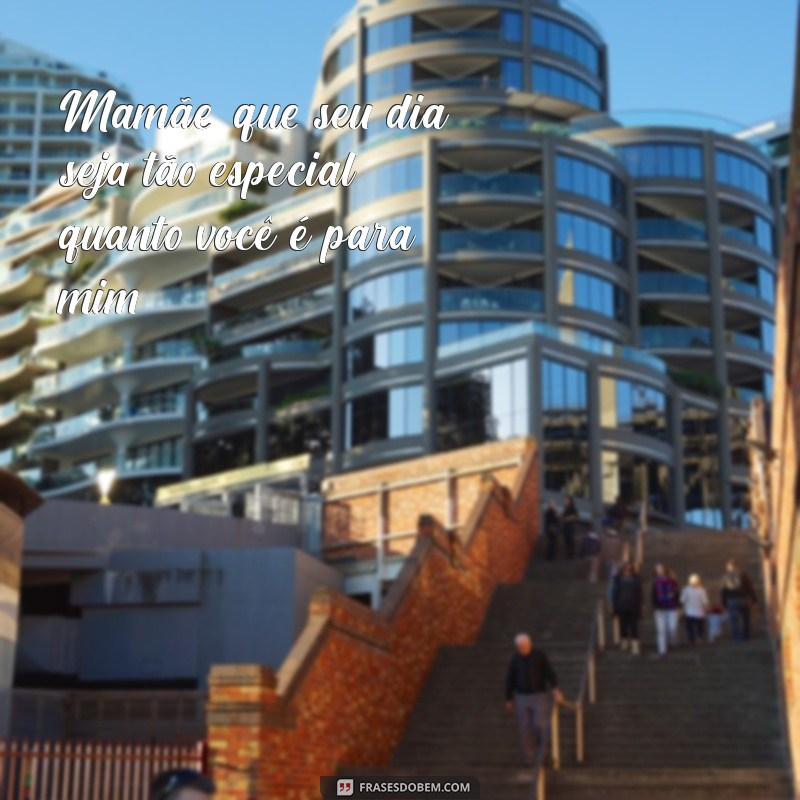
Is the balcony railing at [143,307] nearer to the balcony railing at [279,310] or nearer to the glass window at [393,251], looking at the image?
the balcony railing at [279,310]

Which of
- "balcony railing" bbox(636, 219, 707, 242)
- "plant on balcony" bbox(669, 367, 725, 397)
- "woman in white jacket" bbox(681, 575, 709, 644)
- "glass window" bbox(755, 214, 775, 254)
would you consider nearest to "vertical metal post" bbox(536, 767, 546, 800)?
"woman in white jacket" bbox(681, 575, 709, 644)

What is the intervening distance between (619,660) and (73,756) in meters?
7.44

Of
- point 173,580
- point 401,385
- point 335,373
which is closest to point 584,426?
point 401,385

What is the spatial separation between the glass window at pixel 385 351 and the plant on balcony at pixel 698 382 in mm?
10360

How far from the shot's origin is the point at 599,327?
57.2m

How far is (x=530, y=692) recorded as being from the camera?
14.7m

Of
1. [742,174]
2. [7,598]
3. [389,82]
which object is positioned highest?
[389,82]

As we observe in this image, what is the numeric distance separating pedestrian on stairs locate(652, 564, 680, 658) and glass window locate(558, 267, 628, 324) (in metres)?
37.6

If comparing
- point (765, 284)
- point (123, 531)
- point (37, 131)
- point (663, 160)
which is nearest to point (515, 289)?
point (663, 160)

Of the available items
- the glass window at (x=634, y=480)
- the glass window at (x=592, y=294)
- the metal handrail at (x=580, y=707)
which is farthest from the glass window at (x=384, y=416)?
the metal handrail at (x=580, y=707)

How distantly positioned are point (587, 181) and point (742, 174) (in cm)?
1031

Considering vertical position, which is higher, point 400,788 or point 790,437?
point 790,437

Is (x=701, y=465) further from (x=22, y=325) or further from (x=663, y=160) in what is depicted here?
(x=22, y=325)

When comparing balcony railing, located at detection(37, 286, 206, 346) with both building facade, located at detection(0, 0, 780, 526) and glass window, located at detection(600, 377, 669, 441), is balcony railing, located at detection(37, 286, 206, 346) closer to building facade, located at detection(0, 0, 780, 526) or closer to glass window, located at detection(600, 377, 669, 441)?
building facade, located at detection(0, 0, 780, 526)
